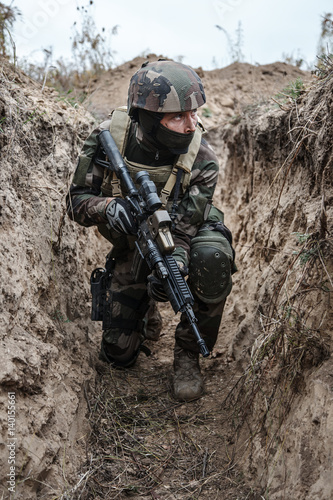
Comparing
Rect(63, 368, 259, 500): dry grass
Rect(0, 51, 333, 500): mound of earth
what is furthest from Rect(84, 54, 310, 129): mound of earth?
Rect(63, 368, 259, 500): dry grass

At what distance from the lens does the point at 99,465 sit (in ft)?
7.63

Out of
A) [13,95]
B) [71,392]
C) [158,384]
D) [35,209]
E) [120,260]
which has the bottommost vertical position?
[158,384]

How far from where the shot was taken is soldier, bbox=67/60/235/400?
2928 mm

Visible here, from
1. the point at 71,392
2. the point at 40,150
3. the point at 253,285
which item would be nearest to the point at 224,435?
the point at 71,392

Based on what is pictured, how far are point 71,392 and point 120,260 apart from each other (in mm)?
1236

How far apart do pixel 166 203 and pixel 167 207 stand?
0.05 m

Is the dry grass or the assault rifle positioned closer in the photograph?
the dry grass

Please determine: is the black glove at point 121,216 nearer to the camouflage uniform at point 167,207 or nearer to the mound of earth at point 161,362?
the camouflage uniform at point 167,207

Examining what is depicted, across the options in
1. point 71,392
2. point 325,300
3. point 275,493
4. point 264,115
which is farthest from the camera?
point 264,115

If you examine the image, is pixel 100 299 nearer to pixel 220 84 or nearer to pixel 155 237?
pixel 155 237

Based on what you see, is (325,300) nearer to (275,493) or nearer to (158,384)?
(275,493)

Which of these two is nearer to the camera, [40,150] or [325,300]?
[325,300]

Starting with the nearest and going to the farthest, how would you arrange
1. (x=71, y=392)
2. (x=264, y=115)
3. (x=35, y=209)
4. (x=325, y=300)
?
(x=325, y=300) → (x=71, y=392) → (x=35, y=209) → (x=264, y=115)

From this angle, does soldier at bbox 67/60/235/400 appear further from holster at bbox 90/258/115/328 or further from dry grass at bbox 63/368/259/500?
dry grass at bbox 63/368/259/500
